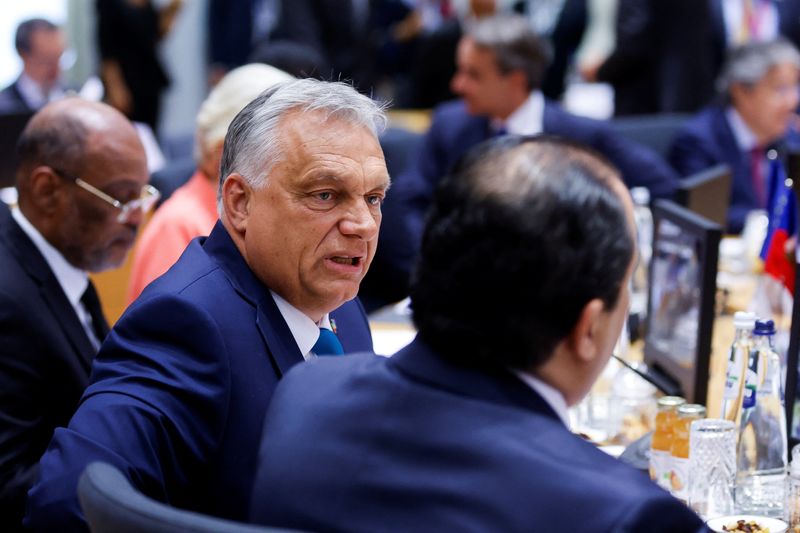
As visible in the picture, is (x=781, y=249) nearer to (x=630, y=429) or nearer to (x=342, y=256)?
(x=630, y=429)

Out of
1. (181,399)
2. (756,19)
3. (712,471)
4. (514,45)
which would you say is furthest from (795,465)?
(756,19)

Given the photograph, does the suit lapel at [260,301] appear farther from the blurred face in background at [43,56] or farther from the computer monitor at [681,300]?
the blurred face in background at [43,56]

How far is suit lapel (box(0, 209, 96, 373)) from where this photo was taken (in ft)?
7.45

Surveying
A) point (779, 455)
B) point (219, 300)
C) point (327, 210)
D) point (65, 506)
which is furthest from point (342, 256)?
point (779, 455)

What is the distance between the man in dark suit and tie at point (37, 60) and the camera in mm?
6723

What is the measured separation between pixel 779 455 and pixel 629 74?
5030 millimetres

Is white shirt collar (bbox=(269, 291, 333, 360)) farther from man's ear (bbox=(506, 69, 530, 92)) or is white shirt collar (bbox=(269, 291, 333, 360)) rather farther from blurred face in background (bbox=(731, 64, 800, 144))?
blurred face in background (bbox=(731, 64, 800, 144))

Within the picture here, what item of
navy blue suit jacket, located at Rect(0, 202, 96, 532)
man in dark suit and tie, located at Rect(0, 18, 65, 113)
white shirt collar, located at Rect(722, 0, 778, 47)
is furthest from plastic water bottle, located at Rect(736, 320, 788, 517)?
white shirt collar, located at Rect(722, 0, 778, 47)

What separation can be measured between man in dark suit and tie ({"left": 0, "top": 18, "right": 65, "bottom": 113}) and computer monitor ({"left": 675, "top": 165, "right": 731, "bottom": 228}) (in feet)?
14.0

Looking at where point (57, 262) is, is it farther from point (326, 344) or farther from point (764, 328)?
point (764, 328)

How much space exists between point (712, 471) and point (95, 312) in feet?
4.40

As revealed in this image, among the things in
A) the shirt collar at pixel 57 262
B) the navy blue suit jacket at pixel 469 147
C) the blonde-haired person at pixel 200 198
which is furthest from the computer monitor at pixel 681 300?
the navy blue suit jacket at pixel 469 147

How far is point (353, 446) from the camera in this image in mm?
1259

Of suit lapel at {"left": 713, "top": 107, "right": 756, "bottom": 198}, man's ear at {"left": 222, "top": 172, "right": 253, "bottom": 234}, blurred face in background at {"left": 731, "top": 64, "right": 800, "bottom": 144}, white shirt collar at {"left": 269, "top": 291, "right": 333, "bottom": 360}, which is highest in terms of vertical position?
man's ear at {"left": 222, "top": 172, "right": 253, "bottom": 234}
